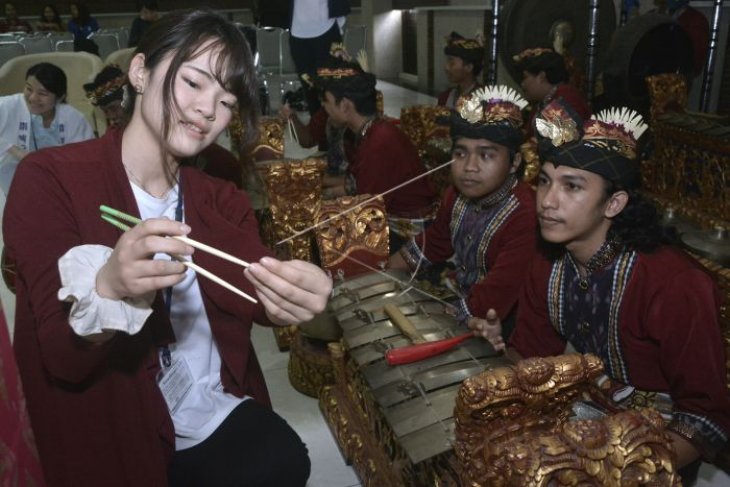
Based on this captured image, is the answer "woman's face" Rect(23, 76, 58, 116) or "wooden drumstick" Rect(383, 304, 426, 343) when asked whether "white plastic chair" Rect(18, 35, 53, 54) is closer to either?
"woman's face" Rect(23, 76, 58, 116)

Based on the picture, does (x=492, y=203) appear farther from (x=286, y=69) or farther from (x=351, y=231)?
(x=286, y=69)

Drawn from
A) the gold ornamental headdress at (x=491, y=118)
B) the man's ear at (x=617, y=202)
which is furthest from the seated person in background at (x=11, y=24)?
the man's ear at (x=617, y=202)

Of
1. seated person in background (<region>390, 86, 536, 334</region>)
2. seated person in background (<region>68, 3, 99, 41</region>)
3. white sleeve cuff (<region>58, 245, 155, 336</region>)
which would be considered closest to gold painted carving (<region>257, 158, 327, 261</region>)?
seated person in background (<region>390, 86, 536, 334</region>)

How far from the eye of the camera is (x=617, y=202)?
1.46m

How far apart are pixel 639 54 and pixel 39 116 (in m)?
3.77

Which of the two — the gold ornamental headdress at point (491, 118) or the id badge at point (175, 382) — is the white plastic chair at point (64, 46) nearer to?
the gold ornamental headdress at point (491, 118)

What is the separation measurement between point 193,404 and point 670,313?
103cm

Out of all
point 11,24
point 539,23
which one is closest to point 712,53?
point 539,23

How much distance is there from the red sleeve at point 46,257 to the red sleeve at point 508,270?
111 cm

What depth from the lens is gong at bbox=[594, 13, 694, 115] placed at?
4090 mm

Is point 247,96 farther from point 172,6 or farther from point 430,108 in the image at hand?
point 172,6

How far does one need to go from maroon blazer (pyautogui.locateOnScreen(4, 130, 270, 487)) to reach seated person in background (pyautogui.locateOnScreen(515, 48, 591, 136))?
8.87ft

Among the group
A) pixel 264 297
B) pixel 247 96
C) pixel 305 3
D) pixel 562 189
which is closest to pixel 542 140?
pixel 562 189

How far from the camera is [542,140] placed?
1.53 meters
